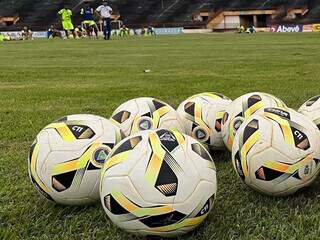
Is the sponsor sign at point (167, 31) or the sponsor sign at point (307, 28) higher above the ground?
the sponsor sign at point (167, 31)

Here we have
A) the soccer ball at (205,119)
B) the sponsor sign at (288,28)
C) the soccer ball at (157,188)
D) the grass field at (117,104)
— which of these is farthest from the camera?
the sponsor sign at (288,28)

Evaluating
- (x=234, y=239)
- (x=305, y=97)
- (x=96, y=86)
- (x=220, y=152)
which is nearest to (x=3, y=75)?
(x=96, y=86)

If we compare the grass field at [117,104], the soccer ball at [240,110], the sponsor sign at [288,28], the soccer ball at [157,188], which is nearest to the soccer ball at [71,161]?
the grass field at [117,104]

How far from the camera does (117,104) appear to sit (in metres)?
6.82

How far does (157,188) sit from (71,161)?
69cm

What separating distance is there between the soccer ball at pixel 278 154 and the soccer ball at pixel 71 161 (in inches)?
31.6

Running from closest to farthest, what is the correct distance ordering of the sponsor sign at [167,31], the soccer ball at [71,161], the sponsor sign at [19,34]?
the soccer ball at [71,161]
the sponsor sign at [19,34]
the sponsor sign at [167,31]

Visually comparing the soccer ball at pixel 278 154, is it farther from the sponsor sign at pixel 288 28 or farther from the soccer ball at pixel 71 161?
the sponsor sign at pixel 288 28

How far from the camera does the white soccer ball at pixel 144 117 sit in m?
3.80

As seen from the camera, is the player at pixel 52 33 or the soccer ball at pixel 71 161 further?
the player at pixel 52 33

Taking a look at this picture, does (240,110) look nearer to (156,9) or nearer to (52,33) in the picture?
(52,33)

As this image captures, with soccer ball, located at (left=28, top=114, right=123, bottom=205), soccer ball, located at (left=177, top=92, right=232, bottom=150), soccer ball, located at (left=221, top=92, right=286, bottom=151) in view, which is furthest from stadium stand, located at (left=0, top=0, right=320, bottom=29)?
soccer ball, located at (left=28, top=114, right=123, bottom=205)

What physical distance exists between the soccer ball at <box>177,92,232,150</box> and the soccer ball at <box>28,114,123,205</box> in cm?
115

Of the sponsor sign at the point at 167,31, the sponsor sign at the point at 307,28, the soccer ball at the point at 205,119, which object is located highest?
the soccer ball at the point at 205,119
